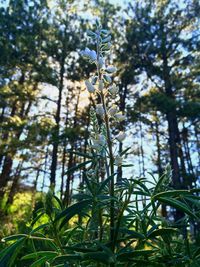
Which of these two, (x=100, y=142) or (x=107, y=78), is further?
(x=107, y=78)

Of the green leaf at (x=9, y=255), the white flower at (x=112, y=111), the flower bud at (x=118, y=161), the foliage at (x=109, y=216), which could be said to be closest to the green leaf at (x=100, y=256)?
the foliage at (x=109, y=216)

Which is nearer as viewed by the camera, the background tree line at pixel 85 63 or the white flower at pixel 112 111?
the white flower at pixel 112 111

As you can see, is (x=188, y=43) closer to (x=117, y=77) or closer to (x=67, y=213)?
(x=117, y=77)

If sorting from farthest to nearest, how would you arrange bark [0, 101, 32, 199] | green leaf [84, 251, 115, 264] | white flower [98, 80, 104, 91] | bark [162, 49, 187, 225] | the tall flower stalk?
bark [162, 49, 187, 225]
bark [0, 101, 32, 199]
white flower [98, 80, 104, 91]
the tall flower stalk
green leaf [84, 251, 115, 264]

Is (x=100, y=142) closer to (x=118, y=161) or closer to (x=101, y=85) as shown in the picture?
(x=118, y=161)

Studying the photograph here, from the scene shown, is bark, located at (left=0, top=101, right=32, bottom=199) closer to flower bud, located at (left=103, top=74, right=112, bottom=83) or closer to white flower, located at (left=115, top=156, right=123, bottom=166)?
flower bud, located at (left=103, top=74, right=112, bottom=83)

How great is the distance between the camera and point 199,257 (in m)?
1.28

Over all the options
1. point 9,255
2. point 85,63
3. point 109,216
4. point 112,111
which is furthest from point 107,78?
point 85,63

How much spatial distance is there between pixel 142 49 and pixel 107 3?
2.72 m

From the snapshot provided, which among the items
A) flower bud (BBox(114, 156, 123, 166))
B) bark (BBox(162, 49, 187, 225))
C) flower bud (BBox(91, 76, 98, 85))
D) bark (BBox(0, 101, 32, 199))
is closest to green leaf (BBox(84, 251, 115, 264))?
flower bud (BBox(114, 156, 123, 166))

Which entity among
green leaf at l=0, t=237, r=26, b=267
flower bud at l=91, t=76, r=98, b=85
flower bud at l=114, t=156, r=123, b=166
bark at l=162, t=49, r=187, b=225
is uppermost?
bark at l=162, t=49, r=187, b=225

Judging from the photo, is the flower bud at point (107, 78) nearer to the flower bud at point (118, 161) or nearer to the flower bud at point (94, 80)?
the flower bud at point (94, 80)

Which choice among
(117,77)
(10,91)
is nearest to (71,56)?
(117,77)

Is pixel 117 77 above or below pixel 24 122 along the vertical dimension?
above
